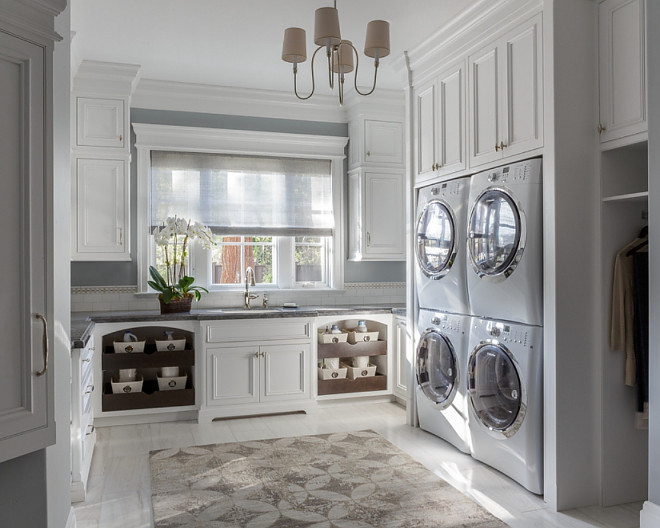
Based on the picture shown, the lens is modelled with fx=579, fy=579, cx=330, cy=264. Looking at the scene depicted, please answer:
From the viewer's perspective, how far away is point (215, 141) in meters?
4.86

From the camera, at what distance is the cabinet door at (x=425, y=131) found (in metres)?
3.78

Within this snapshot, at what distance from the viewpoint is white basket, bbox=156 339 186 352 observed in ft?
13.9

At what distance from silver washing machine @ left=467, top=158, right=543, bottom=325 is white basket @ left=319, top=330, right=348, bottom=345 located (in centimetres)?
154

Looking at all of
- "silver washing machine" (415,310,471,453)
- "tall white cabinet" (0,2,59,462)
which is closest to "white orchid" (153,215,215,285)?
"silver washing machine" (415,310,471,453)

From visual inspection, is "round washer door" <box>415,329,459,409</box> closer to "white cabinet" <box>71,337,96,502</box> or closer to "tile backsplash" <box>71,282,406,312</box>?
"tile backsplash" <box>71,282,406,312</box>

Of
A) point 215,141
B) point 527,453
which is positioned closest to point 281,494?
point 527,453

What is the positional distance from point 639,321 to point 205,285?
333 cm

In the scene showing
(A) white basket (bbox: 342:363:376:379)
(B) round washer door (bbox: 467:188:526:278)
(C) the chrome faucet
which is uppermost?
(B) round washer door (bbox: 467:188:526:278)

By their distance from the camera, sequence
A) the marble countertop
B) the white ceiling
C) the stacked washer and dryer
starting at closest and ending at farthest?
the stacked washer and dryer < the white ceiling < the marble countertop

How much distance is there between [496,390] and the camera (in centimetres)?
313

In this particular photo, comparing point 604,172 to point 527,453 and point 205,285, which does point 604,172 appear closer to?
point 527,453

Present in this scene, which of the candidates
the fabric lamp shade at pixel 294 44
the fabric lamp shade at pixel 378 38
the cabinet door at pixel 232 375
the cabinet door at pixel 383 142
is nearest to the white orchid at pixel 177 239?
the cabinet door at pixel 232 375

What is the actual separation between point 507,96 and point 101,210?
3003 millimetres

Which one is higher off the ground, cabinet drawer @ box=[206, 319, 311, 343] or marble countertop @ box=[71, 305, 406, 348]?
marble countertop @ box=[71, 305, 406, 348]
